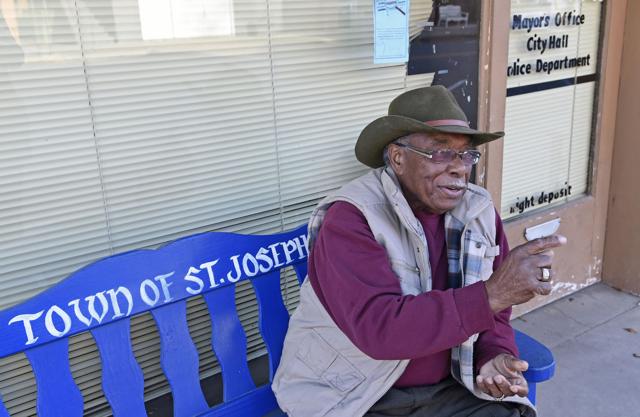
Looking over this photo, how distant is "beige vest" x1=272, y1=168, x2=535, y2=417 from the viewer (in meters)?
1.74

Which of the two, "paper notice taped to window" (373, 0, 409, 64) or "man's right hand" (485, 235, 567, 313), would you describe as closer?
"man's right hand" (485, 235, 567, 313)

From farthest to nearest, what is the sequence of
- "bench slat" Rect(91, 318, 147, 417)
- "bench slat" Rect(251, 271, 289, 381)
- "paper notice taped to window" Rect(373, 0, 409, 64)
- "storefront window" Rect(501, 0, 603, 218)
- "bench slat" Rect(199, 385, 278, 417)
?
"storefront window" Rect(501, 0, 603, 218), "paper notice taped to window" Rect(373, 0, 409, 64), "bench slat" Rect(251, 271, 289, 381), "bench slat" Rect(199, 385, 278, 417), "bench slat" Rect(91, 318, 147, 417)

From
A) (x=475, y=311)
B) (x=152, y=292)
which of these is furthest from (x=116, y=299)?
(x=475, y=311)

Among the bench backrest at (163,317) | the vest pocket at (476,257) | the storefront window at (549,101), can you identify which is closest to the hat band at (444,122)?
the vest pocket at (476,257)

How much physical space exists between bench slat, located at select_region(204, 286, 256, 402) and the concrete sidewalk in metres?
1.50

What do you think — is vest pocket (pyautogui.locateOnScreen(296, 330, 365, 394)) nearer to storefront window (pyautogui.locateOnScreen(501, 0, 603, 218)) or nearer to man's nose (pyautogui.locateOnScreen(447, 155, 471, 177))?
man's nose (pyautogui.locateOnScreen(447, 155, 471, 177))

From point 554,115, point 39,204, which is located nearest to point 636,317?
point 554,115

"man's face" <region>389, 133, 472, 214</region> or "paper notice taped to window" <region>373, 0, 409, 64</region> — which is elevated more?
"paper notice taped to window" <region>373, 0, 409, 64</region>

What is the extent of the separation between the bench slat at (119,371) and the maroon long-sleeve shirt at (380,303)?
1.82 feet

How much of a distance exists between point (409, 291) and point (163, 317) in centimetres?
71

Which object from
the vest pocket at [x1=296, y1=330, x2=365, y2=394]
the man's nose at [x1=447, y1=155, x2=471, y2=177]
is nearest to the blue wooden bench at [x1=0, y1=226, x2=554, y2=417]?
the vest pocket at [x1=296, y1=330, x2=365, y2=394]

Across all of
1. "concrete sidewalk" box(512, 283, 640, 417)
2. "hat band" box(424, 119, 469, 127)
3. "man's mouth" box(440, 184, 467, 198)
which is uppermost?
"hat band" box(424, 119, 469, 127)

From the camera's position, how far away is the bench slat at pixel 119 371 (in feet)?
5.65

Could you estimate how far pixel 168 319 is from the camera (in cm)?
184
